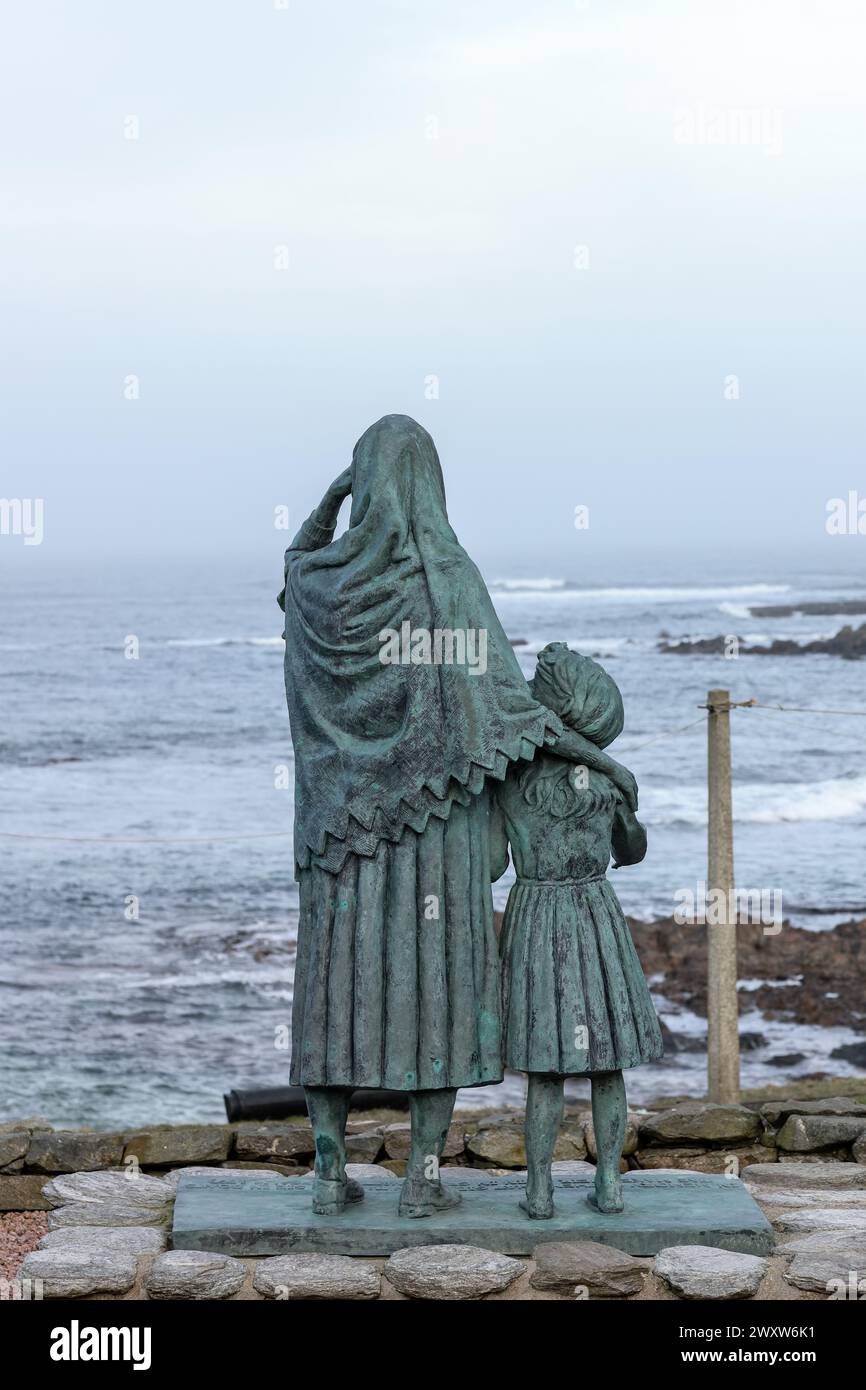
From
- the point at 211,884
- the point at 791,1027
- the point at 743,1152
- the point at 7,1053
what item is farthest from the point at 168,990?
the point at 743,1152

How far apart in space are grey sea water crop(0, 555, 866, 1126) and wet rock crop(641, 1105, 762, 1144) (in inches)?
60.9

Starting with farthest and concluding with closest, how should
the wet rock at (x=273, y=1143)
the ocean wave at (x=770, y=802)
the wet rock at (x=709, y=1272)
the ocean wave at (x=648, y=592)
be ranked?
the ocean wave at (x=648, y=592) < the ocean wave at (x=770, y=802) < the wet rock at (x=273, y=1143) < the wet rock at (x=709, y=1272)

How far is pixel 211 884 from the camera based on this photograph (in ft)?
61.7

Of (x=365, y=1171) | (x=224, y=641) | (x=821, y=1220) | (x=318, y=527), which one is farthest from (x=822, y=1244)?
(x=224, y=641)

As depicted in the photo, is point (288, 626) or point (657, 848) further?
point (657, 848)

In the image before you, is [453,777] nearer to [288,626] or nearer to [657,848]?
[288,626]

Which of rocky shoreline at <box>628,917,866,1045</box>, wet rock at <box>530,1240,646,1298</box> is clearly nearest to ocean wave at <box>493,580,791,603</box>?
rocky shoreline at <box>628,917,866,1045</box>

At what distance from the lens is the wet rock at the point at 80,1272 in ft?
18.4

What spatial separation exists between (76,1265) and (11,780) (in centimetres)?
1818

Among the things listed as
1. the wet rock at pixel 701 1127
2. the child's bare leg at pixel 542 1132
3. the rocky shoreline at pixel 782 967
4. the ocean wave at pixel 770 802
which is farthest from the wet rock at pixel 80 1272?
the ocean wave at pixel 770 802

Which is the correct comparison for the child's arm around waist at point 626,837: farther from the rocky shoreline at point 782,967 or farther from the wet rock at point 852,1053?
the rocky shoreline at point 782,967

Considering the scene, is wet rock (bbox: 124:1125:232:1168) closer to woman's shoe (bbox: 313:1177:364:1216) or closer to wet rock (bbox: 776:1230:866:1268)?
woman's shoe (bbox: 313:1177:364:1216)

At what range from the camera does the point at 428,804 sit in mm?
5832

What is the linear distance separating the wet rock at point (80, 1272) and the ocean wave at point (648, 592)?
31.8m
